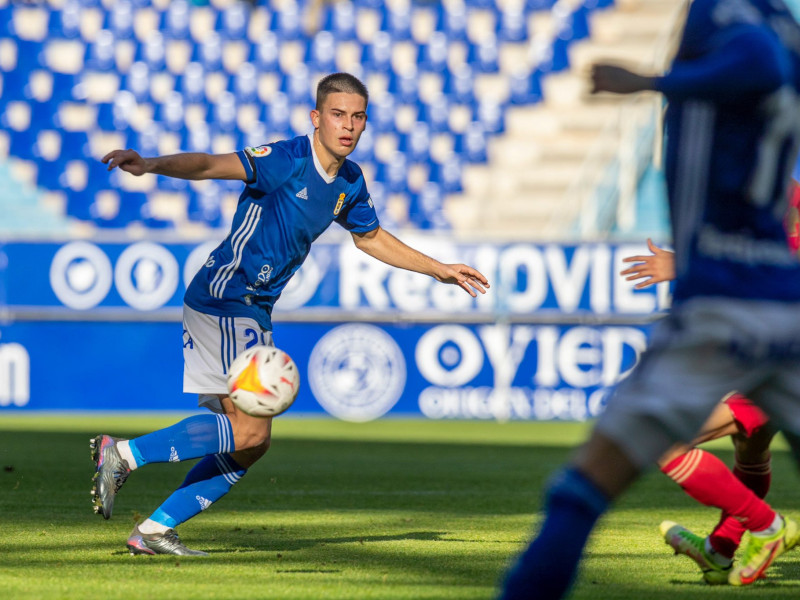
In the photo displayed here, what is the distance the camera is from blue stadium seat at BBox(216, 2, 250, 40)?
69.5ft

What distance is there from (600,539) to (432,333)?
8.80m

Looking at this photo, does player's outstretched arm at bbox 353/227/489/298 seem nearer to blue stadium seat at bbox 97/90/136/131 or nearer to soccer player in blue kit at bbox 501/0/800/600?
soccer player in blue kit at bbox 501/0/800/600

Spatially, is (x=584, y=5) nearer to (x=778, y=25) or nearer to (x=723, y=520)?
(x=723, y=520)

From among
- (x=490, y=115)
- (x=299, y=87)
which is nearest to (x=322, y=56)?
(x=299, y=87)

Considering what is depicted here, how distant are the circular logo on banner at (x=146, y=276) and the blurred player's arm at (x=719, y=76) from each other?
1238 cm

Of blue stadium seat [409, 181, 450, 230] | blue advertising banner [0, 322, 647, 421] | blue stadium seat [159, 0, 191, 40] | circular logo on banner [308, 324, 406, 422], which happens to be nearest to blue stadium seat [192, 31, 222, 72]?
blue stadium seat [159, 0, 191, 40]

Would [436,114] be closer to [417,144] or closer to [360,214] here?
[417,144]

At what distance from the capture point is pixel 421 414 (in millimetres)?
14805

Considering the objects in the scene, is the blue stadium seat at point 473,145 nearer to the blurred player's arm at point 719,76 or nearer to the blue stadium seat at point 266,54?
the blue stadium seat at point 266,54

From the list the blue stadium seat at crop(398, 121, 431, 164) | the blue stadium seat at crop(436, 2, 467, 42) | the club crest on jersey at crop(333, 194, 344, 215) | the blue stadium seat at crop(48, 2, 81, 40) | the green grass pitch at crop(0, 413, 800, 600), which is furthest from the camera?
the blue stadium seat at crop(436, 2, 467, 42)

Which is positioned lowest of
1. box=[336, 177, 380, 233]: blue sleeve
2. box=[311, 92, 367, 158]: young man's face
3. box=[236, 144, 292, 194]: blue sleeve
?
box=[336, 177, 380, 233]: blue sleeve

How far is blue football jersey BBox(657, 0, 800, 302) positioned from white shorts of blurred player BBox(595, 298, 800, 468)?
64 millimetres

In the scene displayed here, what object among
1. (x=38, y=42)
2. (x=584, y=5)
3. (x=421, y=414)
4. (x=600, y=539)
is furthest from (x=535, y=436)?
(x=38, y=42)

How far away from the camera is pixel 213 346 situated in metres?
5.46
